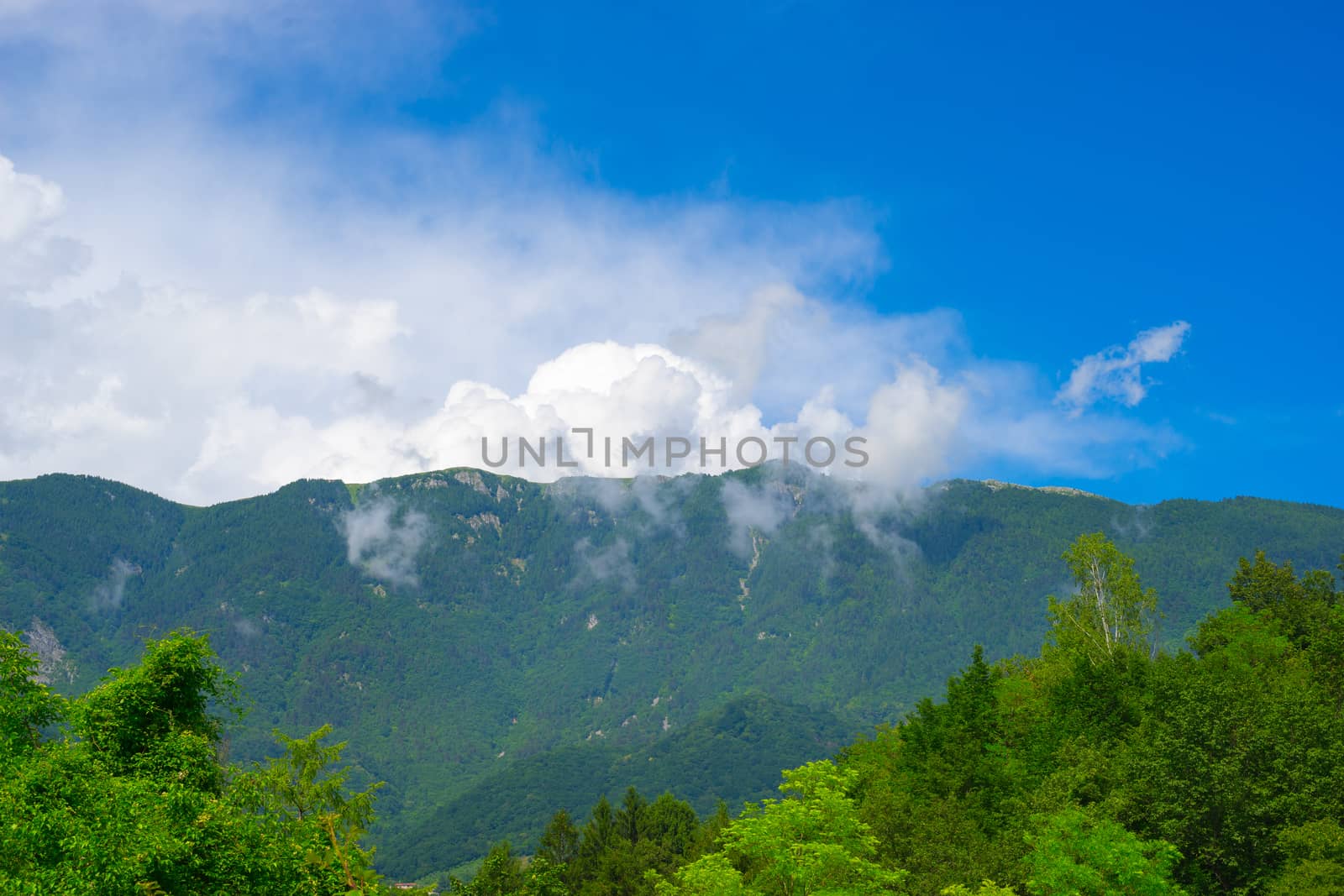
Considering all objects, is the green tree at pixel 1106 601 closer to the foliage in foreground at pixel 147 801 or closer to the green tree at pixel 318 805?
the green tree at pixel 318 805

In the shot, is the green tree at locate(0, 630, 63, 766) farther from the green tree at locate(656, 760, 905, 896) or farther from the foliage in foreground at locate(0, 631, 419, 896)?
the green tree at locate(656, 760, 905, 896)

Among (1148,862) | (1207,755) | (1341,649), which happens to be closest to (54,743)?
(1148,862)

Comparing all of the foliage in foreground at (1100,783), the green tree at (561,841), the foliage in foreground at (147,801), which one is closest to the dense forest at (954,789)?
the foliage in foreground at (147,801)

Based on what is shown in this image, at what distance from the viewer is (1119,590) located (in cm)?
8994

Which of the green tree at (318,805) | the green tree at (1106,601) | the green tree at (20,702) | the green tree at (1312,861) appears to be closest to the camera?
the green tree at (318,805)

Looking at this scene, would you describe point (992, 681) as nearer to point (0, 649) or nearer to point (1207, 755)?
point (1207, 755)

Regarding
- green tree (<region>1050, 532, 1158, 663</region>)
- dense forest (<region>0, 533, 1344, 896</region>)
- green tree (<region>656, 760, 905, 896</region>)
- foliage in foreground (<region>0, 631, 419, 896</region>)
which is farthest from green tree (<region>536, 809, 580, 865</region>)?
foliage in foreground (<region>0, 631, 419, 896</region>)

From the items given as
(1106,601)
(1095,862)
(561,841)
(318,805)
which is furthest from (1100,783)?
(561,841)

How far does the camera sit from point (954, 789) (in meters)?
75.2

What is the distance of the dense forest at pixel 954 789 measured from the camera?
76.8 feet

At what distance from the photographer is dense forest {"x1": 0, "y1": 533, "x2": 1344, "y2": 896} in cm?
2342

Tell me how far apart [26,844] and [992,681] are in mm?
88101

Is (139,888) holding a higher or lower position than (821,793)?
higher

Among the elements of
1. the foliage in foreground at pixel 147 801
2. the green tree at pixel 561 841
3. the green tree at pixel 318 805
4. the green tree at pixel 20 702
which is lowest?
the green tree at pixel 561 841
